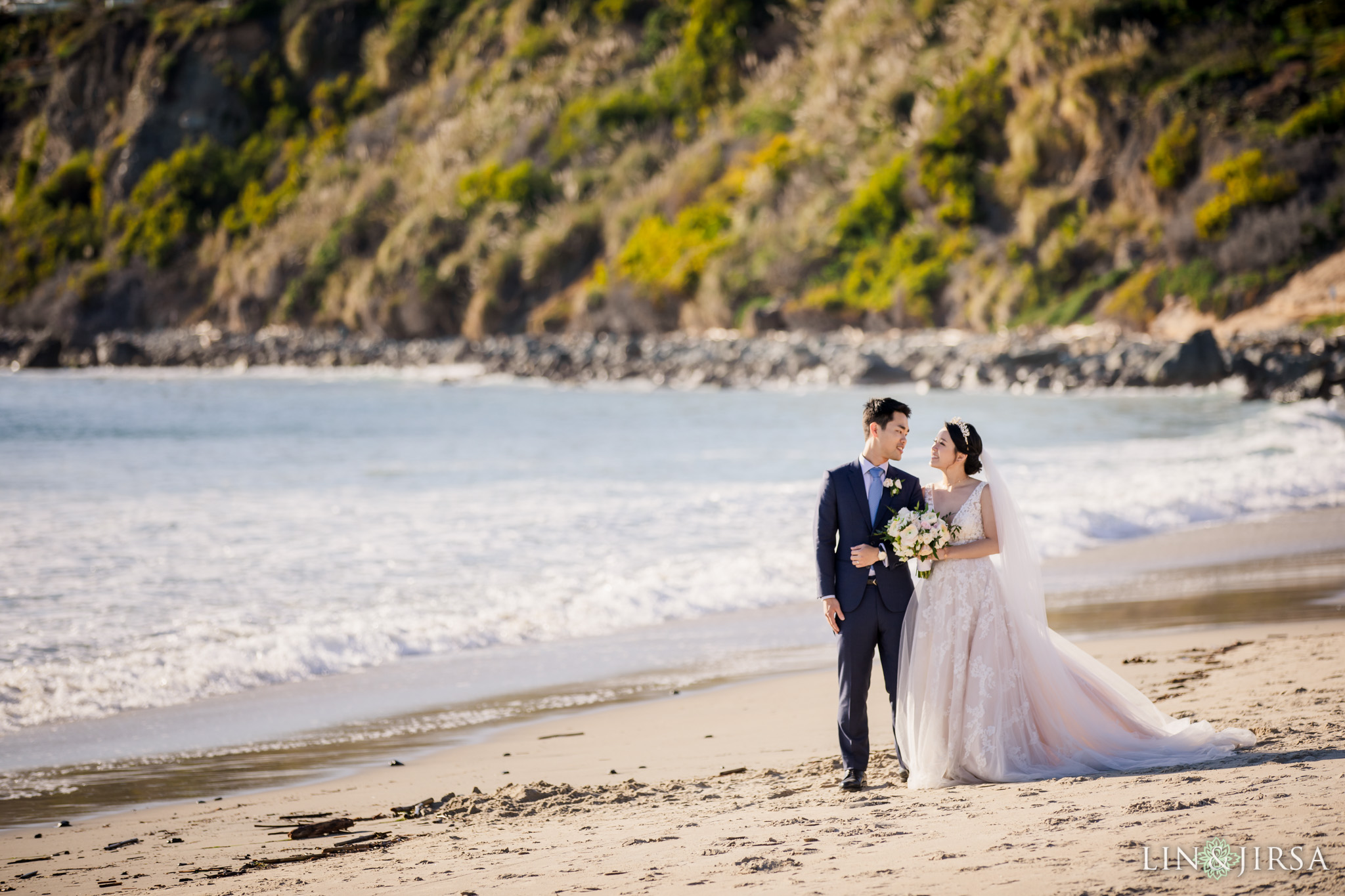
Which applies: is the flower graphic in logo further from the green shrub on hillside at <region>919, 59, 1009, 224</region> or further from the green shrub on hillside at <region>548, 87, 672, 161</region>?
the green shrub on hillside at <region>548, 87, 672, 161</region>

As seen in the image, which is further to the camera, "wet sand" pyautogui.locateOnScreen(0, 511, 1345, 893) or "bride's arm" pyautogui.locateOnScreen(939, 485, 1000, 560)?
"bride's arm" pyautogui.locateOnScreen(939, 485, 1000, 560)

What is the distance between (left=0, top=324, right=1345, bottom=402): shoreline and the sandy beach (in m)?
21.0

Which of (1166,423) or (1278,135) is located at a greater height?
(1278,135)

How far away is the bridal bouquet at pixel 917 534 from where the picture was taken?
5262 mm

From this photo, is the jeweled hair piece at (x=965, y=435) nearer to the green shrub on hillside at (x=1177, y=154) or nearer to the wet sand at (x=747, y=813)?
the wet sand at (x=747, y=813)

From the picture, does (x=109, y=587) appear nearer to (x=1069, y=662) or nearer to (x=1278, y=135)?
(x=1069, y=662)

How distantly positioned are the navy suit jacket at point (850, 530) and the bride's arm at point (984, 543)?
25 centimetres

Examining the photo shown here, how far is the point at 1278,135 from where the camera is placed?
3212cm

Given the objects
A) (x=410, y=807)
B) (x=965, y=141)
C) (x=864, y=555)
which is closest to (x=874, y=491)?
(x=864, y=555)

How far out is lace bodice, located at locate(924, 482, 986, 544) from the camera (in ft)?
18.0

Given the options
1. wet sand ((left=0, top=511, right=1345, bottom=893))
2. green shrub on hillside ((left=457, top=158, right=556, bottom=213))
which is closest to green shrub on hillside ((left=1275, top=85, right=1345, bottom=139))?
wet sand ((left=0, top=511, right=1345, bottom=893))

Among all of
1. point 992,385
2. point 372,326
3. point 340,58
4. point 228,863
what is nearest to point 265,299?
point 372,326

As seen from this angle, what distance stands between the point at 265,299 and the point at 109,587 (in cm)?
5763

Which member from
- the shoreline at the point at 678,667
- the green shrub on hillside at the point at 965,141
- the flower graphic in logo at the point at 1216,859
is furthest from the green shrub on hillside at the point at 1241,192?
the flower graphic in logo at the point at 1216,859
